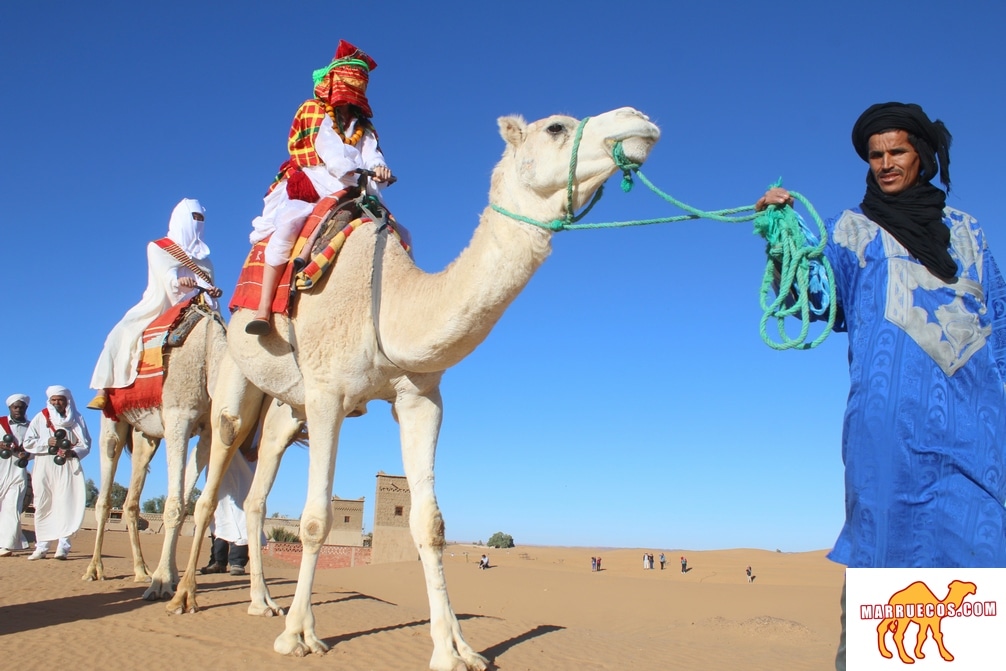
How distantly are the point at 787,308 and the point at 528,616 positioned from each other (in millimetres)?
14803

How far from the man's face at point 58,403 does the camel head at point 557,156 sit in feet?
36.1

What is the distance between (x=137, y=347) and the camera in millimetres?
9727

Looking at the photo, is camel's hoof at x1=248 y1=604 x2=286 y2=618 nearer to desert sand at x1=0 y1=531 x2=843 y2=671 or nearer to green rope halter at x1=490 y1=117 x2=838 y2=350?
desert sand at x1=0 y1=531 x2=843 y2=671

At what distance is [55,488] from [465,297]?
36.1 feet

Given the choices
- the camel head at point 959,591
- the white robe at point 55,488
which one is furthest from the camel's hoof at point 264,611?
the white robe at point 55,488

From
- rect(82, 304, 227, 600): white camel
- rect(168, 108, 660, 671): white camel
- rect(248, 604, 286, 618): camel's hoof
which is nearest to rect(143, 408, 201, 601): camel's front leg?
rect(82, 304, 227, 600): white camel

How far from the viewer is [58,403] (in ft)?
43.5

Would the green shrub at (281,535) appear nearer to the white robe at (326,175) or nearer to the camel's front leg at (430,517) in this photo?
the white robe at (326,175)

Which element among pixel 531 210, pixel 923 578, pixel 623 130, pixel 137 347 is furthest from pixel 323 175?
pixel 923 578

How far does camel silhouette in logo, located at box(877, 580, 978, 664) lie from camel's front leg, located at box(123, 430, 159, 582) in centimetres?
865

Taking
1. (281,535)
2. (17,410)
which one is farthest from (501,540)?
(17,410)

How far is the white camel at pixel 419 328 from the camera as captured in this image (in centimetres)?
471

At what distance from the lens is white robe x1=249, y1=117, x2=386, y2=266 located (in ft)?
20.8

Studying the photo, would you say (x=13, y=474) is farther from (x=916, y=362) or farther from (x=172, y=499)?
(x=916, y=362)
